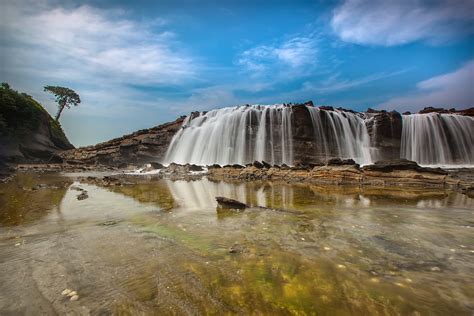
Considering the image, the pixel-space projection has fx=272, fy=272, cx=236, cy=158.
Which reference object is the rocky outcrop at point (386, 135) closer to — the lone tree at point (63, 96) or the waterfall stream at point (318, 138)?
the waterfall stream at point (318, 138)

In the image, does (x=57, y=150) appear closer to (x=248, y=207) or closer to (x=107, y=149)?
(x=107, y=149)

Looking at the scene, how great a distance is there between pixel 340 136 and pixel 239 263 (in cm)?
3793

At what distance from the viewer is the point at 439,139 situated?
36.6 metres

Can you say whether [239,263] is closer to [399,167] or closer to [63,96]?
[399,167]

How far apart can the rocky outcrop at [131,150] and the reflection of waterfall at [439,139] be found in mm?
36564

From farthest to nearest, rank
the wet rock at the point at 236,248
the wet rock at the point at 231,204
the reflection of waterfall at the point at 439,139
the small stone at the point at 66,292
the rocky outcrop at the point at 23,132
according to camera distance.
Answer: the rocky outcrop at the point at 23,132 → the reflection of waterfall at the point at 439,139 → the wet rock at the point at 231,204 → the wet rock at the point at 236,248 → the small stone at the point at 66,292

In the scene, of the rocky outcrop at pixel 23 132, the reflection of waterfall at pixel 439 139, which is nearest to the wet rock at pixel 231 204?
the reflection of waterfall at pixel 439 139

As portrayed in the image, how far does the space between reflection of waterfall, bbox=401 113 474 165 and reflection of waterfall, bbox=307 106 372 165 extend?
228 inches

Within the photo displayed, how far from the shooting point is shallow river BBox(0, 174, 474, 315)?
3.17 meters

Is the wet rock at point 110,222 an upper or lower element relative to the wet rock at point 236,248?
lower

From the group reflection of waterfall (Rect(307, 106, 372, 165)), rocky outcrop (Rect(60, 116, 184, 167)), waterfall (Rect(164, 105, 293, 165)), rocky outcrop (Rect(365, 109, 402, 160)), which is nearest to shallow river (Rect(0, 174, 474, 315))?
waterfall (Rect(164, 105, 293, 165))

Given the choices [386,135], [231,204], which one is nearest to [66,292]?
[231,204]

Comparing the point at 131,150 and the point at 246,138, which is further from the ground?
the point at 246,138

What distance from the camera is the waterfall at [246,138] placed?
38.8 metres
